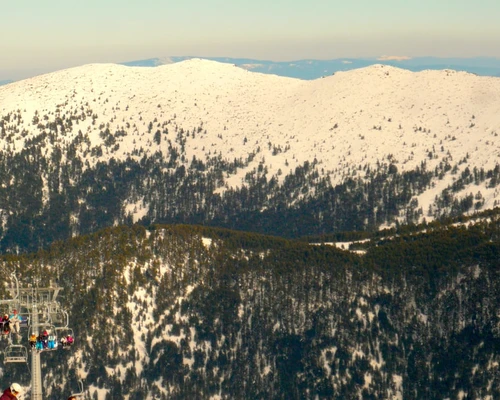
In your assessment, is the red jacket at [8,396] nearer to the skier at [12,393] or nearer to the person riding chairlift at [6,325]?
the skier at [12,393]

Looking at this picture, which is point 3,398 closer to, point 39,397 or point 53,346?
point 39,397

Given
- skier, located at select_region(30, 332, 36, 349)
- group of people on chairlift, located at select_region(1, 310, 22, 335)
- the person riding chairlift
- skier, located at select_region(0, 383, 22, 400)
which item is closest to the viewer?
skier, located at select_region(0, 383, 22, 400)

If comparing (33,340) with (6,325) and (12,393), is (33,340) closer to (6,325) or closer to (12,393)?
(6,325)

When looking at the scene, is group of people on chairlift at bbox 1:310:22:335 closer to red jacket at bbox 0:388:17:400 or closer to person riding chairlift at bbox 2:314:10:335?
person riding chairlift at bbox 2:314:10:335

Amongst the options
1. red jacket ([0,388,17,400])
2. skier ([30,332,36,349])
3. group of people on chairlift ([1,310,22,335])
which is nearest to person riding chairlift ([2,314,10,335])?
group of people on chairlift ([1,310,22,335])

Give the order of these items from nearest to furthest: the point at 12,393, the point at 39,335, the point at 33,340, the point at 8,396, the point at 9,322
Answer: the point at 12,393, the point at 8,396, the point at 33,340, the point at 9,322, the point at 39,335

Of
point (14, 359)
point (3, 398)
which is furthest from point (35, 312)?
point (3, 398)

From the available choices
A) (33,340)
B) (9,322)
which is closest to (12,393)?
(33,340)

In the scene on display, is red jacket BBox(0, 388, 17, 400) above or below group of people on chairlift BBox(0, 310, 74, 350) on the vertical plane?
above

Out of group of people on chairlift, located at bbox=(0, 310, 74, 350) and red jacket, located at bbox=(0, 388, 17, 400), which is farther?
group of people on chairlift, located at bbox=(0, 310, 74, 350)

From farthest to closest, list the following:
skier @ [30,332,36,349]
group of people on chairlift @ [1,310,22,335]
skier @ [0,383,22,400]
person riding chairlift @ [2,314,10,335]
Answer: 1. group of people on chairlift @ [1,310,22,335]
2. person riding chairlift @ [2,314,10,335]
3. skier @ [30,332,36,349]
4. skier @ [0,383,22,400]

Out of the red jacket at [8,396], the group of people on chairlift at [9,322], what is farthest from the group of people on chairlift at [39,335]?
the red jacket at [8,396]
